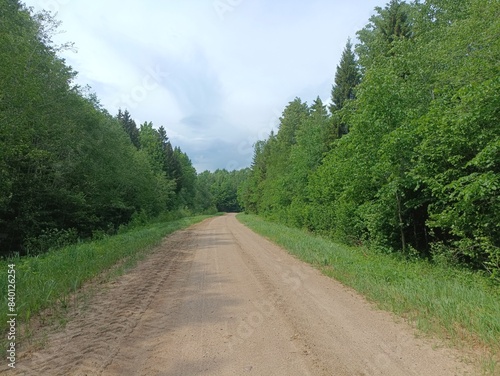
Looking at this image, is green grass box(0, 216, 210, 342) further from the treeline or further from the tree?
the tree

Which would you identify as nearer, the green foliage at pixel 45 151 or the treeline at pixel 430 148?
the treeline at pixel 430 148

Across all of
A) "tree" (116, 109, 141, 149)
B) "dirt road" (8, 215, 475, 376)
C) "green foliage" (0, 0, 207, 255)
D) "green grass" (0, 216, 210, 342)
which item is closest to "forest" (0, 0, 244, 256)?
"green foliage" (0, 0, 207, 255)

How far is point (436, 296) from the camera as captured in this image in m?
6.07

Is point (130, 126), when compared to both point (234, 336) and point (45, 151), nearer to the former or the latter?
point (45, 151)

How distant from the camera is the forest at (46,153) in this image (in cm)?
1222

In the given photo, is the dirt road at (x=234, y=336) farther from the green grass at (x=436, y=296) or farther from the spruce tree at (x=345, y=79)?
the spruce tree at (x=345, y=79)

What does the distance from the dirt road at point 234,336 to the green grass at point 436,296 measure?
39cm

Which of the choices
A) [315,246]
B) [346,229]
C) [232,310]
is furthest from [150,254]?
[346,229]

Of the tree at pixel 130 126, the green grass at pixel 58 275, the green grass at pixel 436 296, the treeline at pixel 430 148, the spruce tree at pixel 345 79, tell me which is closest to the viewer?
the green grass at pixel 436 296

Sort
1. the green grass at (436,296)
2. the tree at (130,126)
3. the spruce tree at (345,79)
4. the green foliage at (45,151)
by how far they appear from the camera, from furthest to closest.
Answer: the tree at (130,126) < the spruce tree at (345,79) < the green foliage at (45,151) < the green grass at (436,296)

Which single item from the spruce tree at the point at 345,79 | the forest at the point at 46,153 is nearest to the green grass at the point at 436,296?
the forest at the point at 46,153

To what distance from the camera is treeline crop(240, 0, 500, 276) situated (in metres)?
8.22

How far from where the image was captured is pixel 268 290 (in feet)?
23.6

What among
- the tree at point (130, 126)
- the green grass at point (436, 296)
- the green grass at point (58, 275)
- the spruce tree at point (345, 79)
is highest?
the tree at point (130, 126)
